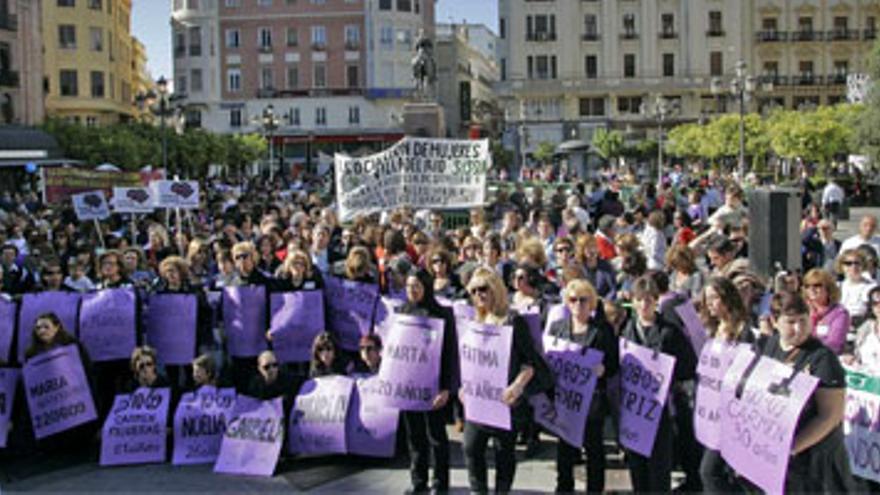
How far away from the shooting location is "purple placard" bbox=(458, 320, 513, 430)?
24.2ft

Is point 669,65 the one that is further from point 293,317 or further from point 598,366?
point 598,366

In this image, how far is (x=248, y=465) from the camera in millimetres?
8828

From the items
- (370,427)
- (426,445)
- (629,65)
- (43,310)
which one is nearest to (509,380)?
(426,445)

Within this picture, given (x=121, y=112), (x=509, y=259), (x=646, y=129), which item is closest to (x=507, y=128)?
(x=646, y=129)

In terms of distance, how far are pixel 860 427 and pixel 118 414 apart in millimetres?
6033

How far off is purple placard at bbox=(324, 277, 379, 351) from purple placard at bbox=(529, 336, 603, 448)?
2.67m

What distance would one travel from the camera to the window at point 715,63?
268ft

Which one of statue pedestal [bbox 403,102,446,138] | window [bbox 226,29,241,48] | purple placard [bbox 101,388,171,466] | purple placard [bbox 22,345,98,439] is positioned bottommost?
purple placard [bbox 101,388,171,466]

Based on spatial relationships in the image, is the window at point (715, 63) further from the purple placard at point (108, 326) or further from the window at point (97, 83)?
the purple placard at point (108, 326)

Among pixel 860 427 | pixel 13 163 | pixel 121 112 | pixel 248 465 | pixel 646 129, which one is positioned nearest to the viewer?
pixel 860 427

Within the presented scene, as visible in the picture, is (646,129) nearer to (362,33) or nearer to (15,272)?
(362,33)

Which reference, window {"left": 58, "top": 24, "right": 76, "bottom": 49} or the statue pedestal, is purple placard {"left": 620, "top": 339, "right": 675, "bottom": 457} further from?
window {"left": 58, "top": 24, "right": 76, "bottom": 49}

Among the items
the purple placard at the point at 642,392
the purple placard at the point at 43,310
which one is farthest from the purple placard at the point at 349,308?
the purple placard at the point at 642,392

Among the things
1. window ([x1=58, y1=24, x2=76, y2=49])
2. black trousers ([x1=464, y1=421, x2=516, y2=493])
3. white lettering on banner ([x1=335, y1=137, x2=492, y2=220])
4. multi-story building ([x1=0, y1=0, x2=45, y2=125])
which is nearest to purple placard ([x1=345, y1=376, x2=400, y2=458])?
black trousers ([x1=464, y1=421, x2=516, y2=493])
